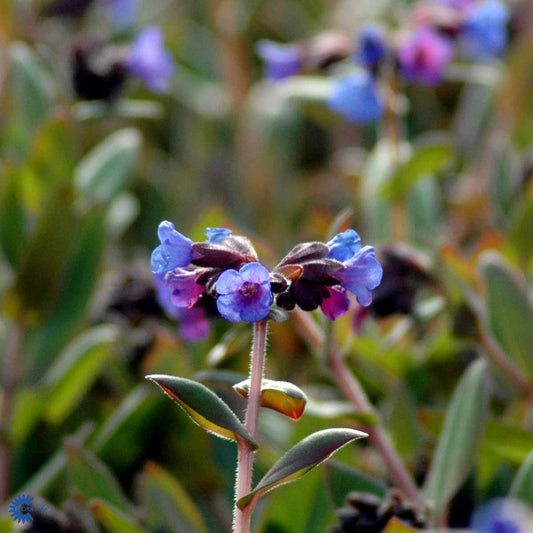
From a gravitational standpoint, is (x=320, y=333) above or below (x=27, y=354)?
above

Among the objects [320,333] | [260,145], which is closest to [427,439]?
[320,333]

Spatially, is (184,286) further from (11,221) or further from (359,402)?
(11,221)

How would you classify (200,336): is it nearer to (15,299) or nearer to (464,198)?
(15,299)

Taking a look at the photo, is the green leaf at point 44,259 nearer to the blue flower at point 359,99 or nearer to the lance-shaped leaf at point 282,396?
the blue flower at point 359,99

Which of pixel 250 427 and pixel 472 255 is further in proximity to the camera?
pixel 472 255

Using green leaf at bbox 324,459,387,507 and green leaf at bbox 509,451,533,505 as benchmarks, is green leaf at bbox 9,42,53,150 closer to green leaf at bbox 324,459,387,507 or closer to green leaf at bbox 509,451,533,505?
green leaf at bbox 324,459,387,507

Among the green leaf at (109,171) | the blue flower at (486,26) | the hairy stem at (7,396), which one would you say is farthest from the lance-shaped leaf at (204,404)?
the blue flower at (486,26)

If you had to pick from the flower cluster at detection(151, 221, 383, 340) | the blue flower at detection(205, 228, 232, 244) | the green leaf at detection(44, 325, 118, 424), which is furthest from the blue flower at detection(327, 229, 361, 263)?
the green leaf at detection(44, 325, 118, 424)

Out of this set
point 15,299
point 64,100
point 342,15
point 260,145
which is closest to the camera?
point 15,299
